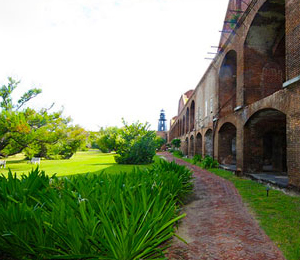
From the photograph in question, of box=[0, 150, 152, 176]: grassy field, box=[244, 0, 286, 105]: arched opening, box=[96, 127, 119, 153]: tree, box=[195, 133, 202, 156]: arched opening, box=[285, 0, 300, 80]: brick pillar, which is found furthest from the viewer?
box=[195, 133, 202, 156]: arched opening

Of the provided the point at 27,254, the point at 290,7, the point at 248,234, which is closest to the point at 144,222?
the point at 27,254

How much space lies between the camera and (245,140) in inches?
392

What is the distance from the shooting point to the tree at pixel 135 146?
17312 millimetres

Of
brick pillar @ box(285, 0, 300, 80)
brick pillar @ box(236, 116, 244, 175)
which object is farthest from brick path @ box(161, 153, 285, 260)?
brick pillar @ box(236, 116, 244, 175)

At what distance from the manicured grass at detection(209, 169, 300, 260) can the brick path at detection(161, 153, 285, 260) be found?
0.16 meters

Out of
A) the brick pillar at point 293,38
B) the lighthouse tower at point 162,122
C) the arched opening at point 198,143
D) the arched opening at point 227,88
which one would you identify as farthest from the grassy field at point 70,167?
the lighthouse tower at point 162,122

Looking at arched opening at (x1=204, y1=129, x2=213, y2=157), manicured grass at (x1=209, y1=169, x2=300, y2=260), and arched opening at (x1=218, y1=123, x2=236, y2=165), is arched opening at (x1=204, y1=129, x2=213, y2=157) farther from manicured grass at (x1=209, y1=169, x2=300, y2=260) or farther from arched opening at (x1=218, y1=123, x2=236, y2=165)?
manicured grass at (x1=209, y1=169, x2=300, y2=260)

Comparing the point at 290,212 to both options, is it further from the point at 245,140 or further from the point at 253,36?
the point at 253,36

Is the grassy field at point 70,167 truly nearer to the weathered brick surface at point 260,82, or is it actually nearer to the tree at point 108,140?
the tree at point 108,140

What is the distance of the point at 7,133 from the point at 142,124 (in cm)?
1048

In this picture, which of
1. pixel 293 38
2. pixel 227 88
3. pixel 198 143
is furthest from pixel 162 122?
pixel 293 38

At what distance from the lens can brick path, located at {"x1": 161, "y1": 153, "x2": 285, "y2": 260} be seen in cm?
297

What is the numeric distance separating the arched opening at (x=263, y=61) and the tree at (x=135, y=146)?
Result: 9.39m

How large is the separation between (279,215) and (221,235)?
6.28 feet
